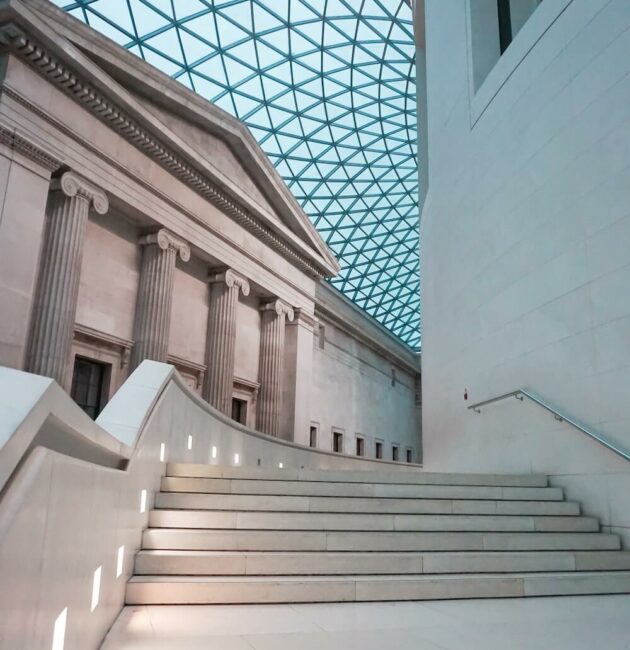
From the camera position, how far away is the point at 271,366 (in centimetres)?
3016

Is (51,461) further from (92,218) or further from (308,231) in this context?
(308,231)

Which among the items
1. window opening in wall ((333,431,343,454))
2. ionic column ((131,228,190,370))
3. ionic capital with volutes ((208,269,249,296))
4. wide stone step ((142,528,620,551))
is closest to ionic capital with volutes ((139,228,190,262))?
ionic column ((131,228,190,370))

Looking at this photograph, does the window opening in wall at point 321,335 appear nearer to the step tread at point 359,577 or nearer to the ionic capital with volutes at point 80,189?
the ionic capital with volutes at point 80,189

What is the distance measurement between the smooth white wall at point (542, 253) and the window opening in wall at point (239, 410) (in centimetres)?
1353

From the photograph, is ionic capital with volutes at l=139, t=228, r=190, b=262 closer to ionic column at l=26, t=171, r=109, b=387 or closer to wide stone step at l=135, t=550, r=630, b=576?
ionic column at l=26, t=171, r=109, b=387

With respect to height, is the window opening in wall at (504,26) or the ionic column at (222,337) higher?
the window opening in wall at (504,26)

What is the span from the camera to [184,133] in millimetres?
24234

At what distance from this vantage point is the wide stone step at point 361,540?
21.8 feet

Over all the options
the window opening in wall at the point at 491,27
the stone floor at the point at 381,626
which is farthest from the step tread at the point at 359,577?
the window opening in wall at the point at 491,27

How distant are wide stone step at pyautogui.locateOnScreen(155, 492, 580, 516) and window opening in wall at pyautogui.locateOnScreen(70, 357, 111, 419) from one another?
13.9 m

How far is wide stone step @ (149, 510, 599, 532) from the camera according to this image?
709 cm

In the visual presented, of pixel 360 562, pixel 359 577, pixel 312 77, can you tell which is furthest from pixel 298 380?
pixel 359 577

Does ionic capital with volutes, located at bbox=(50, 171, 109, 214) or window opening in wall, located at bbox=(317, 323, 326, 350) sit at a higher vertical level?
window opening in wall, located at bbox=(317, 323, 326, 350)

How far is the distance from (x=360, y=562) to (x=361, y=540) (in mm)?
513
